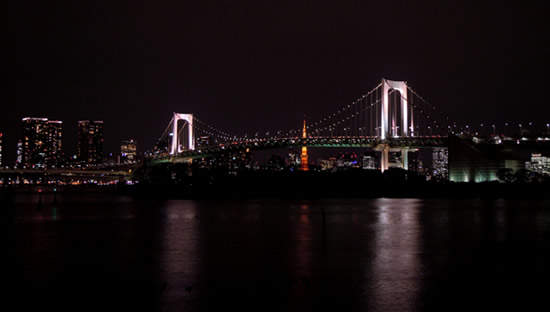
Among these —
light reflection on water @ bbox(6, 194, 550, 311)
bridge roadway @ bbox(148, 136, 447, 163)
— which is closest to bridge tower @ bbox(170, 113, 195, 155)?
bridge roadway @ bbox(148, 136, 447, 163)

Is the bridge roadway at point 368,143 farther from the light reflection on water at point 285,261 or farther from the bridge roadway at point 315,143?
the light reflection on water at point 285,261

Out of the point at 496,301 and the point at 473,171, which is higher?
the point at 473,171

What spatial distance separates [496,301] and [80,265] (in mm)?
9134

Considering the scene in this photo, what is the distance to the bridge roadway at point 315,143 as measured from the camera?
56250 mm

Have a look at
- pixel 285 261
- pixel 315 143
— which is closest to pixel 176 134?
pixel 315 143

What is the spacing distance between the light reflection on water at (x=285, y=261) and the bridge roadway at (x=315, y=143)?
100ft

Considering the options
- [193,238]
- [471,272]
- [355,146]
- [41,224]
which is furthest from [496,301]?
[355,146]

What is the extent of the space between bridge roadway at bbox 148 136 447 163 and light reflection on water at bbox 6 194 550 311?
100 feet

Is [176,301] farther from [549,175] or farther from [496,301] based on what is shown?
[549,175]

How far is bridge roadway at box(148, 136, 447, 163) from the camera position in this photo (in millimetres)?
56250

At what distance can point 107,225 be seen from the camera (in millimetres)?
25281

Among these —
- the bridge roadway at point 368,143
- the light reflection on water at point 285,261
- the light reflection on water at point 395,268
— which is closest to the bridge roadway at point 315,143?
Answer: the bridge roadway at point 368,143

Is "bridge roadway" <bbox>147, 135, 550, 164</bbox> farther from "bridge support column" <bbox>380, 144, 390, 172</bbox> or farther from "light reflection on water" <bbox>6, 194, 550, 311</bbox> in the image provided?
"light reflection on water" <bbox>6, 194, 550, 311</bbox>

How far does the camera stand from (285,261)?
47.4 ft
